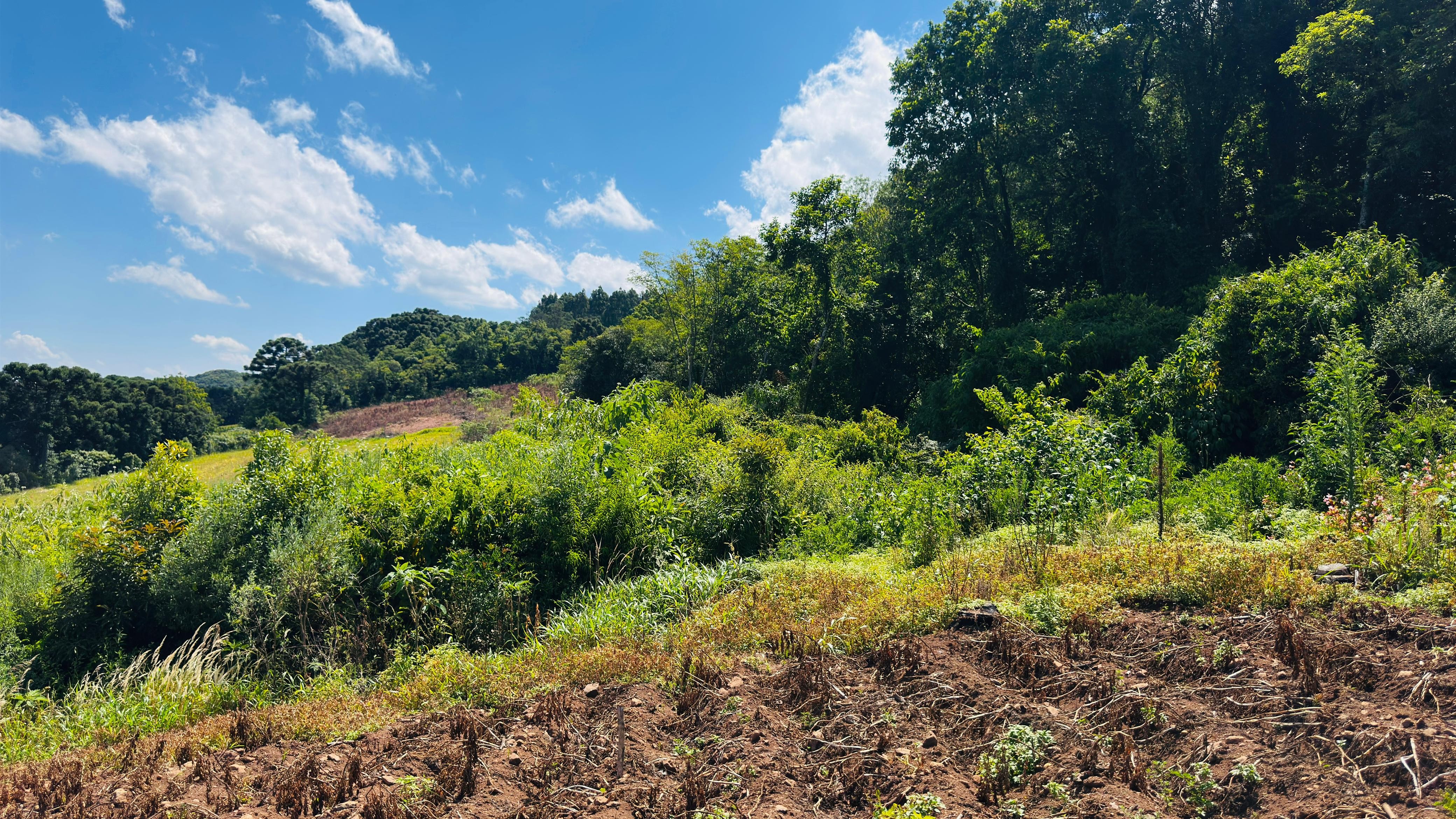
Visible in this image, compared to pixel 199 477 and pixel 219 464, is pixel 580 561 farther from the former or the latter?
pixel 219 464

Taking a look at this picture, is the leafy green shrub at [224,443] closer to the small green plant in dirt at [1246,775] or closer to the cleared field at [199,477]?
the cleared field at [199,477]

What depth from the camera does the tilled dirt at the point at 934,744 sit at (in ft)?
8.67

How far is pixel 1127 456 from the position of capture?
28.8 feet

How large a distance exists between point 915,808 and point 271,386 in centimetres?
6817

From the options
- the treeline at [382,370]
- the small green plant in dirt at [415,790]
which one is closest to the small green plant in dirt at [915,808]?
the small green plant in dirt at [415,790]

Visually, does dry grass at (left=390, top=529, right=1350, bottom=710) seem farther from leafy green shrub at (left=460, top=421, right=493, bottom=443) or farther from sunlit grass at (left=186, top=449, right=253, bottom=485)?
leafy green shrub at (left=460, top=421, right=493, bottom=443)

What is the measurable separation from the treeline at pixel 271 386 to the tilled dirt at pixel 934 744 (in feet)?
35.1

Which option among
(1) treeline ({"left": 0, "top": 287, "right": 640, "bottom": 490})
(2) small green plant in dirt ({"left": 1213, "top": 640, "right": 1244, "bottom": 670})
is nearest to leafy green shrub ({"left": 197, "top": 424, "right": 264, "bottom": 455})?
(1) treeline ({"left": 0, "top": 287, "right": 640, "bottom": 490})

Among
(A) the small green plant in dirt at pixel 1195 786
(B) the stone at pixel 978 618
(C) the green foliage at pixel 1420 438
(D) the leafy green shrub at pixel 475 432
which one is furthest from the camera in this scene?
(D) the leafy green shrub at pixel 475 432

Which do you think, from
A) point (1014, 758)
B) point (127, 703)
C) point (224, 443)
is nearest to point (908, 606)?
point (1014, 758)

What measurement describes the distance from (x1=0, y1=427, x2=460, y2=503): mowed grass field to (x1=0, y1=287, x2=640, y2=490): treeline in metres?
1.79

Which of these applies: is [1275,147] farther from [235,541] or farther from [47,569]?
[47,569]

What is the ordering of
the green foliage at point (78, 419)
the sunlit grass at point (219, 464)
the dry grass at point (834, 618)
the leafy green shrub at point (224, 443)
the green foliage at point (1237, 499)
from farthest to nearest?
1. the leafy green shrub at point (224, 443)
2. the green foliage at point (78, 419)
3. the sunlit grass at point (219, 464)
4. the green foliage at point (1237, 499)
5. the dry grass at point (834, 618)

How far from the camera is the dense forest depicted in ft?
16.9
